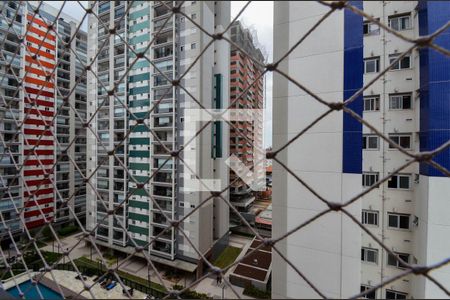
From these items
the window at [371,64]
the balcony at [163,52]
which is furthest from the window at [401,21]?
the balcony at [163,52]

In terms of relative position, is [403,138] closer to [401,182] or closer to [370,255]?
[401,182]

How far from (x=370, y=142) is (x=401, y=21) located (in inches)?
44.7

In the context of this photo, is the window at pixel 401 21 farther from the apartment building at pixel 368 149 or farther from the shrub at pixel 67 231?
the shrub at pixel 67 231

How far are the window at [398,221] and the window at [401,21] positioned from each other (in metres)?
1.71

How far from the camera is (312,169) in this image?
1.42 ft

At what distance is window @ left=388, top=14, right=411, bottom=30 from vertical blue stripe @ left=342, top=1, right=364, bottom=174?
216 cm

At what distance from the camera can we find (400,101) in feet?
6.34

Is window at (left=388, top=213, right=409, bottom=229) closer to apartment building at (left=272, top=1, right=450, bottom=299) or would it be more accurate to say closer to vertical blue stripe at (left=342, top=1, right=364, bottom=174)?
apartment building at (left=272, top=1, right=450, bottom=299)

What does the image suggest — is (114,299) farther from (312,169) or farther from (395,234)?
(395,234)

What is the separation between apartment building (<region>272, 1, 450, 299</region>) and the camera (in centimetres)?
42

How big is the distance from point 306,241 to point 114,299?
421 millimetres

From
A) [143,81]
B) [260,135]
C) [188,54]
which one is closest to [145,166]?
[143,81]

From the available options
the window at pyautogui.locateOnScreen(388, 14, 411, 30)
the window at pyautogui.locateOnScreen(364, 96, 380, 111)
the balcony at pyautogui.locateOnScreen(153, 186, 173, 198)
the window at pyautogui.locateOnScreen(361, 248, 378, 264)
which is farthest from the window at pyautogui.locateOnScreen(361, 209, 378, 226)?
the balcony at pyautogui.locateOnScreen(153, 186, 173, 198)

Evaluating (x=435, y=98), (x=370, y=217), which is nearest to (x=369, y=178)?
(x=370, y=217)
